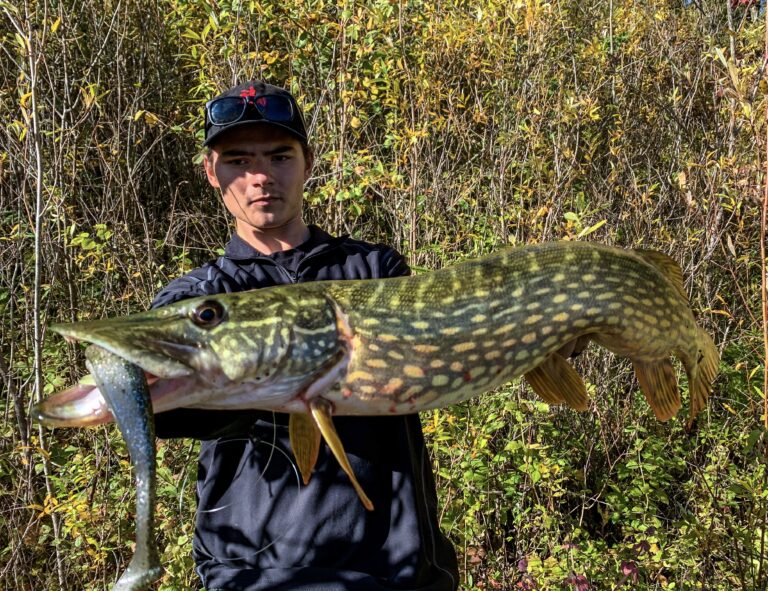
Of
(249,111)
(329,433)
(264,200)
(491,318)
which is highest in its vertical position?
(249,111)

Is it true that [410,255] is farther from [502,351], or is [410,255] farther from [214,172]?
[502,351]

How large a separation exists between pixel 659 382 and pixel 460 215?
2054 millimetres

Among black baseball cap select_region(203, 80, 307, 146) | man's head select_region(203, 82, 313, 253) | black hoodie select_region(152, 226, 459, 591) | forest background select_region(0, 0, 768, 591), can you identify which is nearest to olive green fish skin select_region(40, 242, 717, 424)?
black hoodie select_region(152, 226, 459, 591)

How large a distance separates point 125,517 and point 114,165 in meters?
1.93

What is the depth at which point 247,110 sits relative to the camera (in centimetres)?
185

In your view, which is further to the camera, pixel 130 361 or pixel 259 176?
pixel 259 176

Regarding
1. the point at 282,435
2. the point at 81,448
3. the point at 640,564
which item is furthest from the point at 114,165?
the point at 640,564

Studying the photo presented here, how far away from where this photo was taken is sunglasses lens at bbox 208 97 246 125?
73.1 inches

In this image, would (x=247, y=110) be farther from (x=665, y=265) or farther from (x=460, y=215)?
(x=460, y=215)

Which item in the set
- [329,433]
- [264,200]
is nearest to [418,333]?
[329,433]

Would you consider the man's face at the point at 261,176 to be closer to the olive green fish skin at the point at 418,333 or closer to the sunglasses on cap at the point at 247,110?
the sunglasses on cap at the point at 247,110

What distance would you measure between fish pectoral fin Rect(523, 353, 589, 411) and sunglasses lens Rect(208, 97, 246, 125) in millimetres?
1073

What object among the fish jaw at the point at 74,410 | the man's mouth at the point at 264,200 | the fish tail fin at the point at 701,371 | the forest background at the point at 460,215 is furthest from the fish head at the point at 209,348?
the forest background at the point at 460,215

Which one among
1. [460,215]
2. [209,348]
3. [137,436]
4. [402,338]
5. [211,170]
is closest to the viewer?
[137,436]
